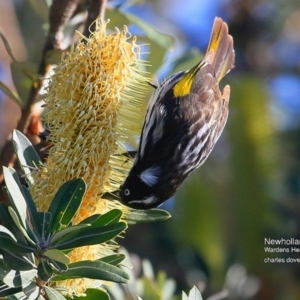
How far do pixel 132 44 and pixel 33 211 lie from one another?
46cm

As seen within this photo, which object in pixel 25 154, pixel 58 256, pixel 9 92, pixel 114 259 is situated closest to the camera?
pixel 58 256

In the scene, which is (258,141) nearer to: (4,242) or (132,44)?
(132,44)

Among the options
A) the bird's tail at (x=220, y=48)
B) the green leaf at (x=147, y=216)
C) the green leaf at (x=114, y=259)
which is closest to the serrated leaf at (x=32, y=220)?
the green leaf at (x=114, y=259)

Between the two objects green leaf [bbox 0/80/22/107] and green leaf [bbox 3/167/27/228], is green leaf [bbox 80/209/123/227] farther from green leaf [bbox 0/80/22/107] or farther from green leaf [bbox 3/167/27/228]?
green leaf [bbox 0/80/22/107]

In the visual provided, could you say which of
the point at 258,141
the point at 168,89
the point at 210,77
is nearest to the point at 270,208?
the point at 258,141

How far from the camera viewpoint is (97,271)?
3.10 ft

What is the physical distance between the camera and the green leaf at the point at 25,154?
1126 mm

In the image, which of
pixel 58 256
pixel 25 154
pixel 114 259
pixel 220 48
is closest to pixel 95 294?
pixel 114 259

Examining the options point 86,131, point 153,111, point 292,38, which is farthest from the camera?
point 292,38

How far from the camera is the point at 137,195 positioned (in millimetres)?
1313

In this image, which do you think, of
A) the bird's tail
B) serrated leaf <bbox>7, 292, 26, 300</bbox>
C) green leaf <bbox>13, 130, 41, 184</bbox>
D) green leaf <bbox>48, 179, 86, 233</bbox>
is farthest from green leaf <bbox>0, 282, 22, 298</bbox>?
the bird's tail

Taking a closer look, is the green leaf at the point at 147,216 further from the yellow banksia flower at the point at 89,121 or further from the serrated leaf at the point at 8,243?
the serrated leaf at the point at 8,243

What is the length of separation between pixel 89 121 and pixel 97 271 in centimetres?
34

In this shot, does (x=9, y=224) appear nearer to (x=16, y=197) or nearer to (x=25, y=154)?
(x=16, y=197)
